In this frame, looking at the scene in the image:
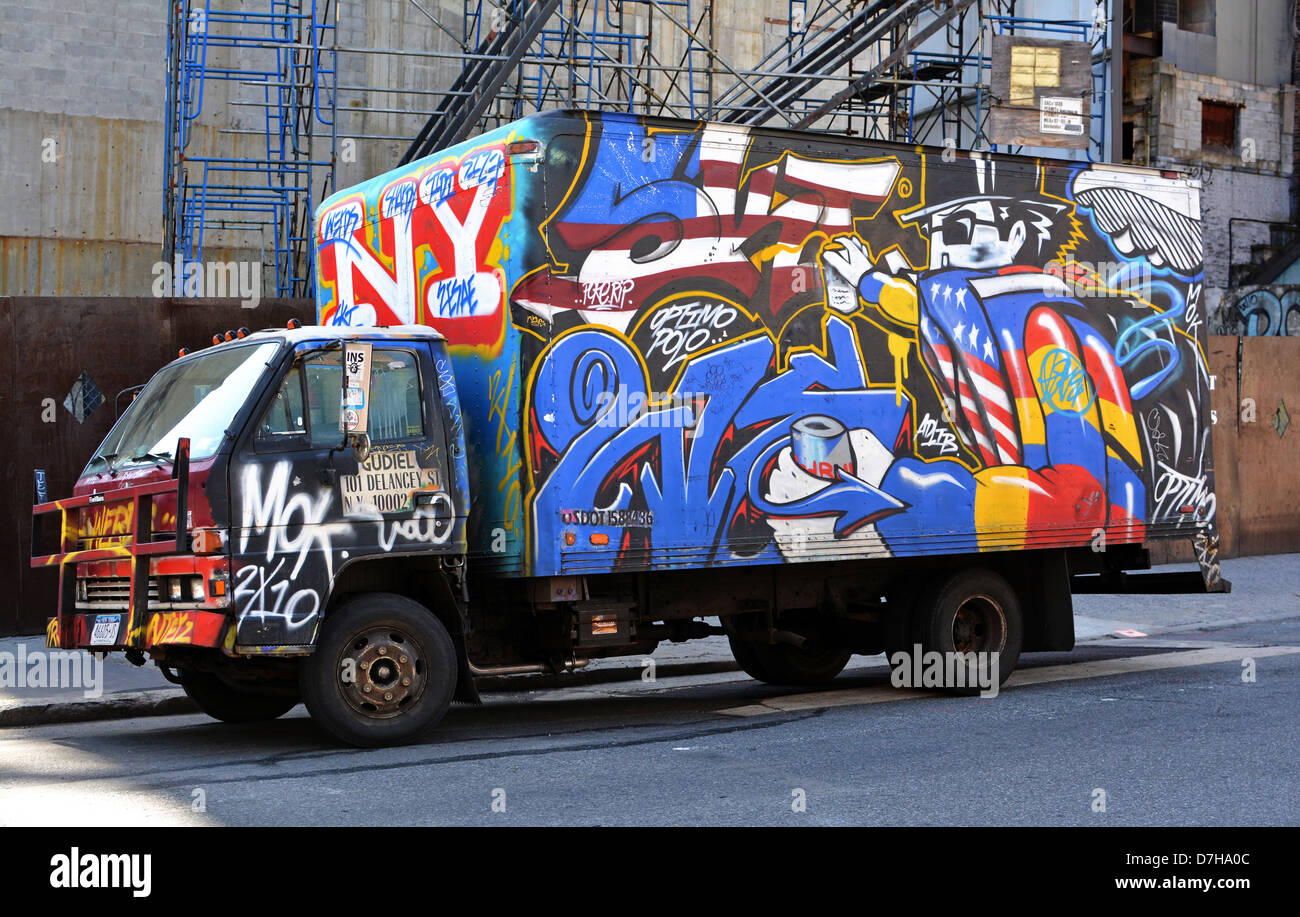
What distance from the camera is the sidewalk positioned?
10.1m

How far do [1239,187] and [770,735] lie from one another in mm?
23489

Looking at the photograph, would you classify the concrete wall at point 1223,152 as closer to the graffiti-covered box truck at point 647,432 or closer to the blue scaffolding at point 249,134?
the blue scaffolding at point 249,134

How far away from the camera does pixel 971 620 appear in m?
10.5

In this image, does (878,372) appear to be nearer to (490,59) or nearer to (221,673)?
(221,673)

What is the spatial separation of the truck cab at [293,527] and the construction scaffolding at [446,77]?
8153 mm

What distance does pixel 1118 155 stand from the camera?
26.6 meters

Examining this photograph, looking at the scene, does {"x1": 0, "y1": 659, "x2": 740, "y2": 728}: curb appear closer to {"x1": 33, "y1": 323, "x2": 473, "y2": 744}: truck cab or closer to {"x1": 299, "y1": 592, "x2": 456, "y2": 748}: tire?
{"x1": 299, "y1": 592, "x2": 456, "y2": 748}: tire

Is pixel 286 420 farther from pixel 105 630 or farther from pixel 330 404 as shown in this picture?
pixel 105 630

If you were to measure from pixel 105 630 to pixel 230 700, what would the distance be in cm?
135

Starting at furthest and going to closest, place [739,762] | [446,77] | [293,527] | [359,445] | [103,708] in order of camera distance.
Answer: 1. [446,77]
2. [103,708]
3. [359,445]
4. [293,527]
5. [739,762]

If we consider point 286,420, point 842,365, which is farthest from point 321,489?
point 842,365

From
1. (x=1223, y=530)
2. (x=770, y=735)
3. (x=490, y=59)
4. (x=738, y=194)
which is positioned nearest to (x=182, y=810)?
(x=770, y=735)

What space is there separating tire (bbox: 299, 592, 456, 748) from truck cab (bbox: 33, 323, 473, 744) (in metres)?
0.01

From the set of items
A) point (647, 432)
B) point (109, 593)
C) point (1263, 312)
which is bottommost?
point (109, 593)
